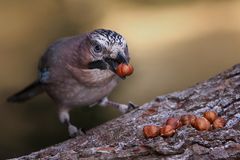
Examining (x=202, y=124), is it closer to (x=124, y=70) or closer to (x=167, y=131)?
Result: (x=167, y=131)

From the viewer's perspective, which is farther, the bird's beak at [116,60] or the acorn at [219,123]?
the bird's beak at [116,60]

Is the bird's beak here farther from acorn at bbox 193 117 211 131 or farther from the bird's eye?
acorn at bbox 193 117 211 131

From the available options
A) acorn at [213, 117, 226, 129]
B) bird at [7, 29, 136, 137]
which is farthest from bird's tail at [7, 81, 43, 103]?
acorn at [213, 117, 226, 129]

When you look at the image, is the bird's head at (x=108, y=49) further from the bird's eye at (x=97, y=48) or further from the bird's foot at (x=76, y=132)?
the bird's foot at (x=76, y=132)

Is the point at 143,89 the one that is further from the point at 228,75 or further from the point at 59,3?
the point at 228,75

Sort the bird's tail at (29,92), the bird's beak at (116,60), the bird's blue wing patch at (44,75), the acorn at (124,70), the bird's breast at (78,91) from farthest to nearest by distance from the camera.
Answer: the bird's tail at (29,92), the bird's blue wing patch at (44,75), the bird's breast at (78,91), the bird's beak at (116,60), the acorn at (124,70)

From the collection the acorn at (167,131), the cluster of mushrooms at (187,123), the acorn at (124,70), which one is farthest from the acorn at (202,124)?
the acorn at (124,70)

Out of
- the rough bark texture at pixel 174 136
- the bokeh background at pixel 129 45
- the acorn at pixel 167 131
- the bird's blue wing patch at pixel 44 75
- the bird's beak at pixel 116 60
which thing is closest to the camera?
the rough bark texture at pixel 174 136
